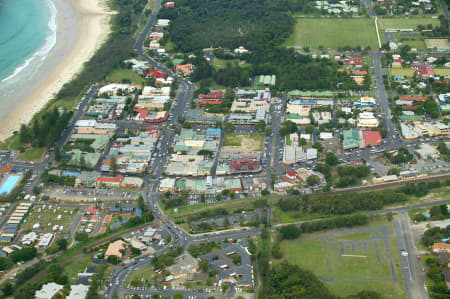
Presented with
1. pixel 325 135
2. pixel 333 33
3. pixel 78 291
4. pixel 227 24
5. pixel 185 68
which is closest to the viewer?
pixel 78 291

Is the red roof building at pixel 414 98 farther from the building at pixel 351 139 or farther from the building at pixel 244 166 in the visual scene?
the building at pixel 244 166

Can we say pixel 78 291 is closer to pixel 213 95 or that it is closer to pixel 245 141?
pixel 245 141

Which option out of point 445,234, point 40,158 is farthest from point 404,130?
point 40,158

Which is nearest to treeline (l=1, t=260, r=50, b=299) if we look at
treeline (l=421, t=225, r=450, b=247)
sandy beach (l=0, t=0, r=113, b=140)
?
sandy beach (l=0, t=0, r=113, b=140)

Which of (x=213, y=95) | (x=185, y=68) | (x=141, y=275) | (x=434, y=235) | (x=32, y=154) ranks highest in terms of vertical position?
(x=185, y=68)

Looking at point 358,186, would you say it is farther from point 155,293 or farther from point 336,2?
point 336,2

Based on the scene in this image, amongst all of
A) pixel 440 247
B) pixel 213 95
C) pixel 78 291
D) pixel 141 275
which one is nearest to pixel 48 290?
pixel 78 291

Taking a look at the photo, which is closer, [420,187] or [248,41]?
[420,187]
